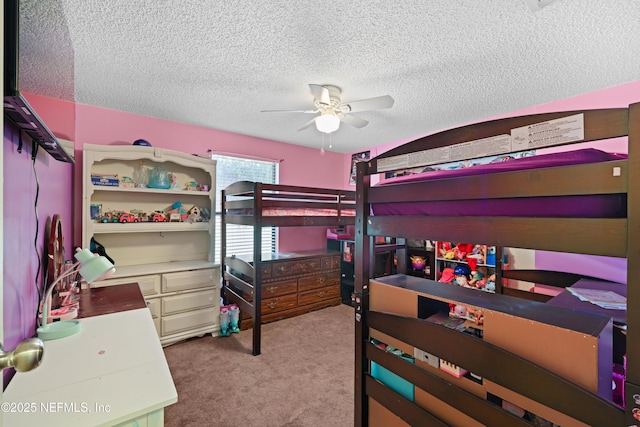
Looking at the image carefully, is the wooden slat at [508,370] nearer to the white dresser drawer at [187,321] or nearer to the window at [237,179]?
the white dresser drawer at [187,321]

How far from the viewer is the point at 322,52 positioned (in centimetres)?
185

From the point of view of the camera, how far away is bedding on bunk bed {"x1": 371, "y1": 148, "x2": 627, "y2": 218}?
2.55 ft

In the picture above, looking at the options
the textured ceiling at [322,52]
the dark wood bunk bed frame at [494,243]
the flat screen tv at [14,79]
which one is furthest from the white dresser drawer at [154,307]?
the dark wood bunk bed frame at [494,243]

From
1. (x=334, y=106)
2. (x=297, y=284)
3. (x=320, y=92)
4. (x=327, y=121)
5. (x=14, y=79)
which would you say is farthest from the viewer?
(x=297, y=284)

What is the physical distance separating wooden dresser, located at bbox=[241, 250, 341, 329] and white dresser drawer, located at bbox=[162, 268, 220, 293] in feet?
1.93

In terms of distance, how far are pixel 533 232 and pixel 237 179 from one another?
3.41m

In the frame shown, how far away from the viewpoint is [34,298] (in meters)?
1.33

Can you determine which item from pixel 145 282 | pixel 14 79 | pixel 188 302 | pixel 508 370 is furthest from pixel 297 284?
pixel 14 79

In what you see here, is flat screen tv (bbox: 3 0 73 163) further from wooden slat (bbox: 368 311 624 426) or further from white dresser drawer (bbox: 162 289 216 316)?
white dresser drawer (bbox: 162 289 216 316)

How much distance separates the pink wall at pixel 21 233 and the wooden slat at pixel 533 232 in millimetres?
1508

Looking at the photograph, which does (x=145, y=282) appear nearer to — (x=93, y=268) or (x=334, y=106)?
(x=93, y=268)

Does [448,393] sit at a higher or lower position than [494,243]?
lower

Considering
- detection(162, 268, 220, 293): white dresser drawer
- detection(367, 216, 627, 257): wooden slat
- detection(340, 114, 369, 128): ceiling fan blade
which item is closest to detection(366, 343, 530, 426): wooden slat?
detection(367, 216, 627, 257): wooden slat

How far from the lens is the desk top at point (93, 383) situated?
82 centimetres
